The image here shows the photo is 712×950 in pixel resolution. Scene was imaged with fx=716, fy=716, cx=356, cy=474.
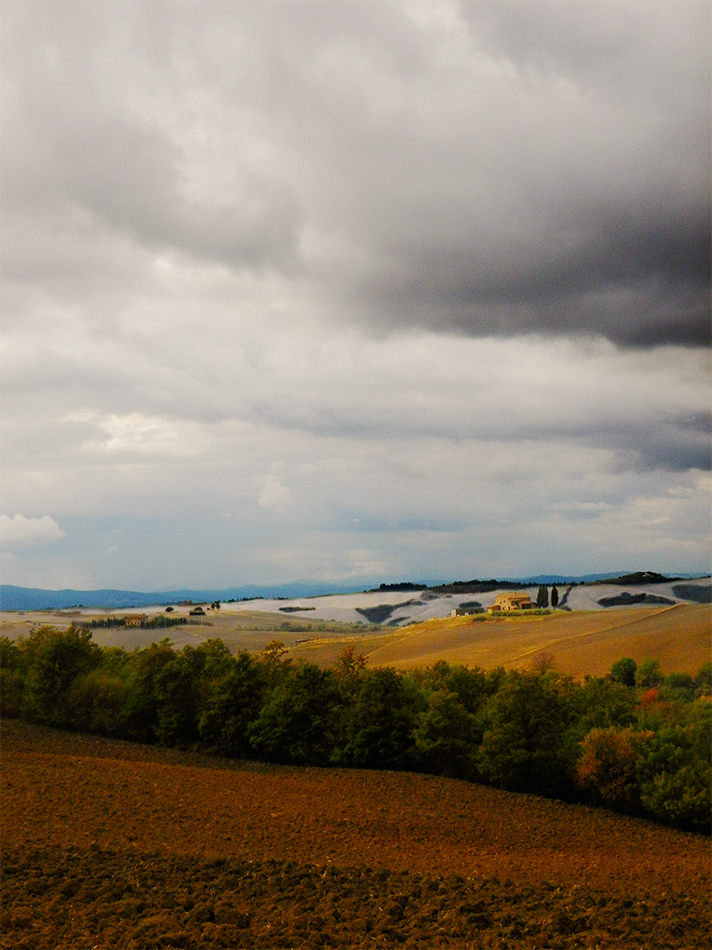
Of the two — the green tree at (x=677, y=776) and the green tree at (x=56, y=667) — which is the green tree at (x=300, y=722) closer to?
the green tree at (x=56, y=667)

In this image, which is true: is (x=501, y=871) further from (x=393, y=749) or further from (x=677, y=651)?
(x=677, y=651)

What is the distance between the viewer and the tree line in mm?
42094

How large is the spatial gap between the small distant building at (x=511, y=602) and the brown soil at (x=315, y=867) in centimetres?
6143

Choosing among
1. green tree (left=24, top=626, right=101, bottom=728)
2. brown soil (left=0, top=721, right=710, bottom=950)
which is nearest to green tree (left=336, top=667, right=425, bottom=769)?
brown soil (left=0, top=721, right=710, bottom=950)

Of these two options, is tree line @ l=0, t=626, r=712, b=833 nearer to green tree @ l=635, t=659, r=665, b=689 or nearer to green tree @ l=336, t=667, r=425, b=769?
green tree @ l=336, t=667, r=425, b=769

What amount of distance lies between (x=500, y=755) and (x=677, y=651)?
41.0 meters

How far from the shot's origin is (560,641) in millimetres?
83875

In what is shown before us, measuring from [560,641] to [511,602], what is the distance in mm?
20135

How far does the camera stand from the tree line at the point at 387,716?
42.1m

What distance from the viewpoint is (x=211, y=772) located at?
4203 centimetres

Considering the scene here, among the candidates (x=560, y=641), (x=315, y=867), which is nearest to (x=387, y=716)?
(x=315, y=867)

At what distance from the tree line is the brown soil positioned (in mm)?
3294

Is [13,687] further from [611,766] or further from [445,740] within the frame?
[611,766]

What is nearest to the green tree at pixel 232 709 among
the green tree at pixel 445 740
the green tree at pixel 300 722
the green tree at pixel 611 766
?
the green tree at pixel 300 722
